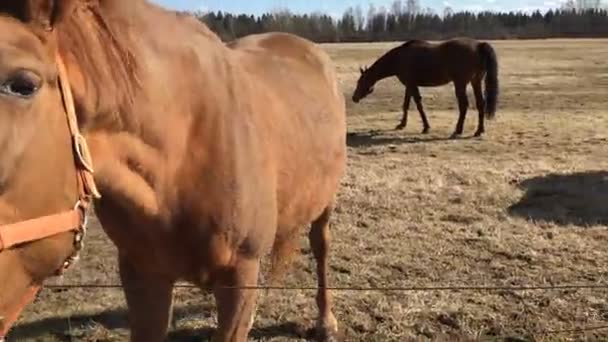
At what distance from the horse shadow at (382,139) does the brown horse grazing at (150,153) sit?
726 centimetres

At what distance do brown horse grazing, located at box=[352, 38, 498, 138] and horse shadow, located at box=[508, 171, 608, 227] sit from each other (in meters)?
3.85

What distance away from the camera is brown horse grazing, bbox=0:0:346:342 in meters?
1.40

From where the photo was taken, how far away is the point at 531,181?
7.61 m

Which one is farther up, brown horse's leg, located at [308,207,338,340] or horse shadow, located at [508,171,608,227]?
brown horse's leg, located at [308,207,338,340]

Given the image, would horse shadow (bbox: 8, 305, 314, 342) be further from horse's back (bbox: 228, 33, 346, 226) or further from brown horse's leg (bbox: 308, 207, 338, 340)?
A: horse's back (bbox: 228, 33, 346, 226)

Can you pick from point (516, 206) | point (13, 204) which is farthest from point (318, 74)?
point (516, 206)

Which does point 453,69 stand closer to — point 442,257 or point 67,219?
point 442,257

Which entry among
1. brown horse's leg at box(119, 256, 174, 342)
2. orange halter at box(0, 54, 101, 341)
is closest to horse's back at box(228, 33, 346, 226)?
brown horse's leg at box(119, 256, 174, 342)

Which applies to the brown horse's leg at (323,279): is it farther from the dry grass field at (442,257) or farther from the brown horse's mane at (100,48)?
the brown horse's mane at (100,48)

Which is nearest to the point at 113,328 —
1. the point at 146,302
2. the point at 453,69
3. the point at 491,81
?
the point at 146,302

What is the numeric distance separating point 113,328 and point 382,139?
7562 mm

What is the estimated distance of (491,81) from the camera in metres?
11.5

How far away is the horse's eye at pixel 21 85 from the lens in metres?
1.34

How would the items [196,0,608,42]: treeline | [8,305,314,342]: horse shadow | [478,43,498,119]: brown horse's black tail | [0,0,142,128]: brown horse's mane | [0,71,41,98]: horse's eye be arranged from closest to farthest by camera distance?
[0,71,41,98]: horse's eye
[0,0,142,128]: brown horse's mane
[8,305,314,342]: horse shadow
[478,43,498,119]: brown horse's black tail
[196,0,608,42]: treeline
